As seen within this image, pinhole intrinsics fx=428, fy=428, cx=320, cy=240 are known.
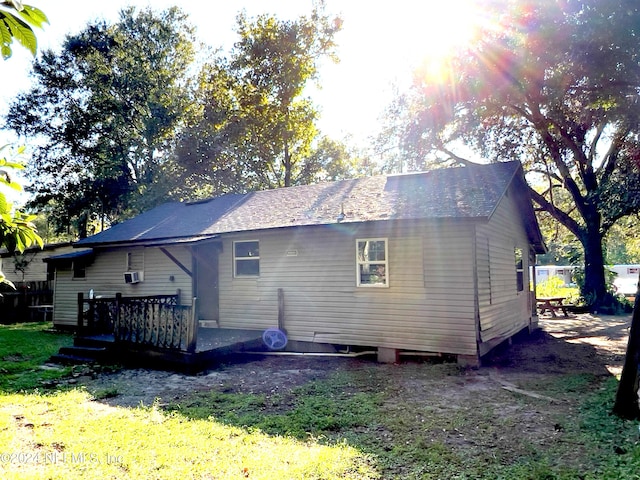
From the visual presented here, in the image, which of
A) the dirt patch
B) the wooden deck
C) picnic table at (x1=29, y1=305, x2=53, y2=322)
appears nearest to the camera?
the dirt patch

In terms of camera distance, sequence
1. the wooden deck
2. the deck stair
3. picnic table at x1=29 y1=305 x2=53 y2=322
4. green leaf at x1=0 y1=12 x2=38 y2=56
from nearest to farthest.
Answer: green leaf at x1=0 y1=12 x2=38 y2=56
the wooden deck
the deck stair
picnic table at x1=29 y1=305 x2=53 y2=322

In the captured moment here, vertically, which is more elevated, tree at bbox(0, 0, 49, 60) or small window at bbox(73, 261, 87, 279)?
tree at bbox(0, 0, 49, 60)

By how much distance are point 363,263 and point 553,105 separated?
10.8 m

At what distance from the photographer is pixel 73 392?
668 centimetres

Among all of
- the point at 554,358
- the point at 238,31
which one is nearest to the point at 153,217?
the point at 554,358

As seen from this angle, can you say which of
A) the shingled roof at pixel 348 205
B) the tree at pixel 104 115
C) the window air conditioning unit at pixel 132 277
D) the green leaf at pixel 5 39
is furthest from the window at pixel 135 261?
the green leaf at pixel 5 39

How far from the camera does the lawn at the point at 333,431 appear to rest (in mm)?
3943

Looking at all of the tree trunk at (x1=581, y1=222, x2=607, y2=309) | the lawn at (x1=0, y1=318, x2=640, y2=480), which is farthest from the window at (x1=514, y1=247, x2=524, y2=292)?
the tree trunk at (x1=581, y1=222, x2=607, y2=309)

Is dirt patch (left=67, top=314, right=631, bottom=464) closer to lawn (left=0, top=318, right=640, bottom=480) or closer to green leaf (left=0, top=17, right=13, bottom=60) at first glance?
lawn (left=0, top=318, right=640, bottom=480)

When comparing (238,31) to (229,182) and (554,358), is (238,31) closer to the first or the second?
(229,182)

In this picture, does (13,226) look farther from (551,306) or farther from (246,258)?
(551,306)

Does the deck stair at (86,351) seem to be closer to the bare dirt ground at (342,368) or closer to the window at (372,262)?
the bare dirt ground at (342,368)

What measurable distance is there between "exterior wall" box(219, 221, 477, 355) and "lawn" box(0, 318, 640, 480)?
1245 mm

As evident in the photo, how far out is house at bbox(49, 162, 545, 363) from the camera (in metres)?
8.31
